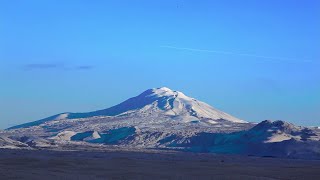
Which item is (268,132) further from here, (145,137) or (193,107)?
(193,107)

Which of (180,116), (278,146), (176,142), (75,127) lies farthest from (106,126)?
(278,146)

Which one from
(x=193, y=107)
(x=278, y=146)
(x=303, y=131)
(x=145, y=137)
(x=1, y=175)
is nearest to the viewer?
(x=1, y=175)

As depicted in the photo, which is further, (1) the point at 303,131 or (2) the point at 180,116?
(2) the point at 180,116

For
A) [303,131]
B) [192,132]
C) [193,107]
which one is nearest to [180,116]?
[193,107]

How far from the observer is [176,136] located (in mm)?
120312

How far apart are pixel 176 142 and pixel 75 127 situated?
4888 centimetres

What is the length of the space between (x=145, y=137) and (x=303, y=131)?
3090cm

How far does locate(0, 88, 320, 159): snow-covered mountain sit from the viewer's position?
96.0m

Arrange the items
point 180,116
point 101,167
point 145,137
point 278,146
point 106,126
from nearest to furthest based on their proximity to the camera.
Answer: point 101,167, point 278,146, point 145,137, point 106,126, point 180,116

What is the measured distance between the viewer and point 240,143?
103250 millimetres

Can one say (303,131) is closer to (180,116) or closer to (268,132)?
(268,132)

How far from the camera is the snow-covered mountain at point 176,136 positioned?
315 feet

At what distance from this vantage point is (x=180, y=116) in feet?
561

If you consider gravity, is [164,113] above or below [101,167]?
above
